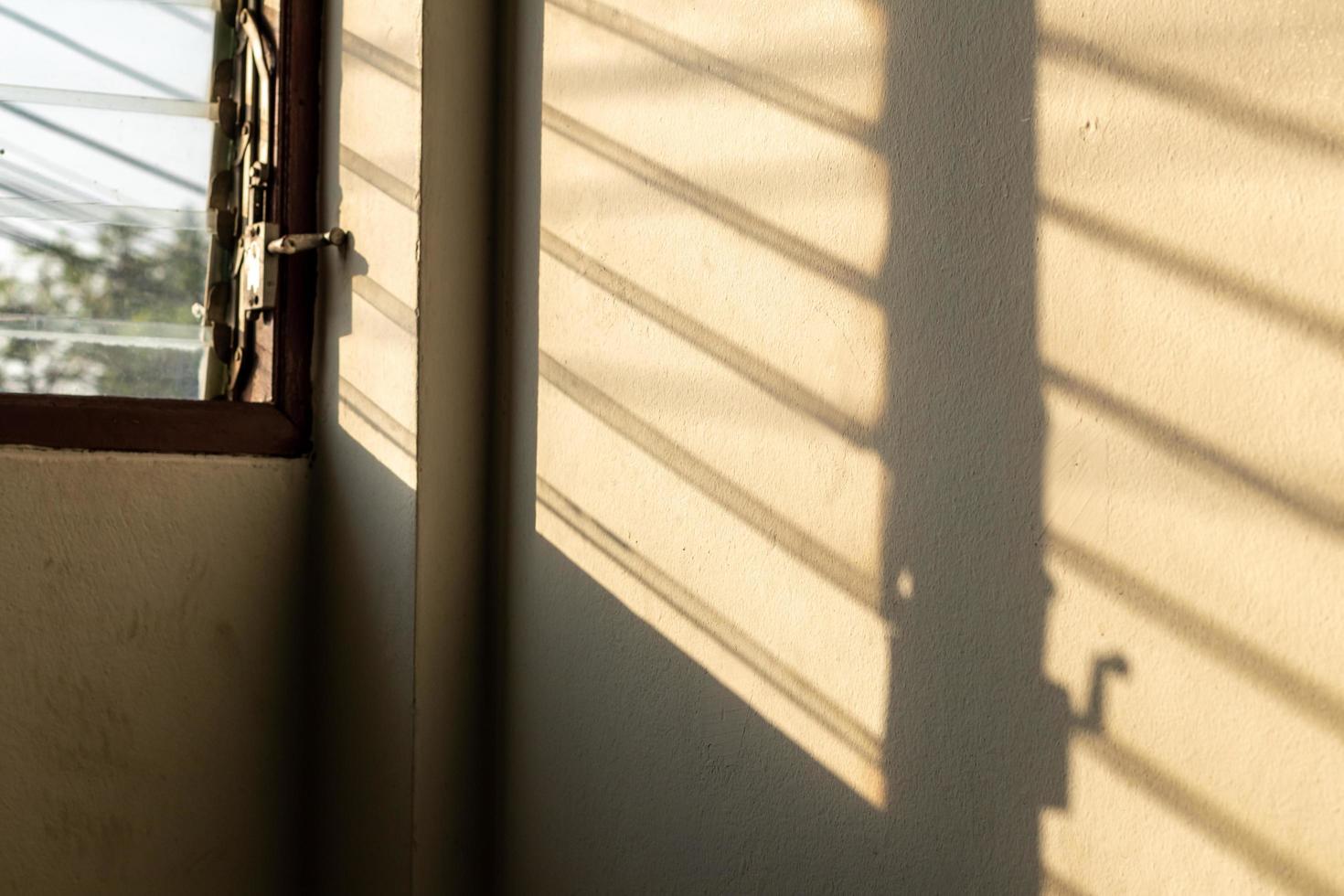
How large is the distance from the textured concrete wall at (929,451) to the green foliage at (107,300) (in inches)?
25.2

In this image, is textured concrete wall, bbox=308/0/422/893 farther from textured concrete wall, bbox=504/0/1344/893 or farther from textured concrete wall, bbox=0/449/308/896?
textured concrete wall, bbox=504/0/1344/893

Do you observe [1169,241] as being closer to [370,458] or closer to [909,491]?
[909,491]

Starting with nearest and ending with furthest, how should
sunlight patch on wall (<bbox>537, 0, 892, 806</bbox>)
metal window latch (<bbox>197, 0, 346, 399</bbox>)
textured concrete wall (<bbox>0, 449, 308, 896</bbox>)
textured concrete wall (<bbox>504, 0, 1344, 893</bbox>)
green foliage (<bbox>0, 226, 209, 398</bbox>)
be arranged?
textured concrete wall (<bbox>504, 0, 1344, 893</bbox>), sunlight patch on wall (<bbox>537, 0, 892, 806</bbox>), textured concrete wall (<bbox>0, 449, 308, 896</bbox>), green foliage (<bbox>0, 226, 209, 398</bbox>), metal window latch (<bbox>197, 0, 346, 399</bbox>)

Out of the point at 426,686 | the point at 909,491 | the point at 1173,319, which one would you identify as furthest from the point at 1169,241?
the point at 426,686

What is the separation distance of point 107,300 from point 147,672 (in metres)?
0.61

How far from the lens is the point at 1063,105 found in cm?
120

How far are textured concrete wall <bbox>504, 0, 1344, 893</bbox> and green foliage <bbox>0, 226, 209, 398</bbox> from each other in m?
0.64

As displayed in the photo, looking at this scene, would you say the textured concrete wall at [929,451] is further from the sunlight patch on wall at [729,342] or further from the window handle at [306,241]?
the window handle at [306,241]

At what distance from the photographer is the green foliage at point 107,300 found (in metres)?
1.98

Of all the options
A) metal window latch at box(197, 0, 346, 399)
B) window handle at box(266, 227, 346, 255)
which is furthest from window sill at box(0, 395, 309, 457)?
window handle at box(266, 227, 346, 255)

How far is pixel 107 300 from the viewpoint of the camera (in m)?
2.06

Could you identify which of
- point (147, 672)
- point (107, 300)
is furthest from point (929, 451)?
point (107, 300)

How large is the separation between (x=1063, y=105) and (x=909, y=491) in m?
0.42

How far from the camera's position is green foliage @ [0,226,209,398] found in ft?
6.50
